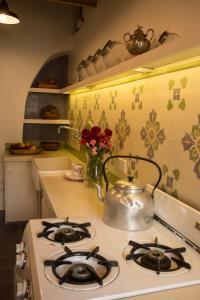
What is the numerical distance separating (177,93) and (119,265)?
75cm

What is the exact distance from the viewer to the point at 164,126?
1.29m

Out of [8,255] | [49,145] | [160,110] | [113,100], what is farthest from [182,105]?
[49,145]

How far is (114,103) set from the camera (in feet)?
6.15

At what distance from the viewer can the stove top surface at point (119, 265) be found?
29.0 inches

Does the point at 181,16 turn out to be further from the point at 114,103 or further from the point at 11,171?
the point at 11,171

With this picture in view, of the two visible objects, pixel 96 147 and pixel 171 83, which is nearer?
pixel 171 83


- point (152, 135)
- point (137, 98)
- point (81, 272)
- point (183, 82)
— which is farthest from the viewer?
point (137, 98)

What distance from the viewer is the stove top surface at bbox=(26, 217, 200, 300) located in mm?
738

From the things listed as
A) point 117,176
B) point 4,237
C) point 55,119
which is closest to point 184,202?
point 117,176

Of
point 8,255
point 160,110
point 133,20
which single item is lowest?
point 8,255

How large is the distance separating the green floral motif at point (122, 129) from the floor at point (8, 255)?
106cm

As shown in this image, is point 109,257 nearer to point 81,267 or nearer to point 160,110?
point 81,267

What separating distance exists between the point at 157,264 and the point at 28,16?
9.88 feet

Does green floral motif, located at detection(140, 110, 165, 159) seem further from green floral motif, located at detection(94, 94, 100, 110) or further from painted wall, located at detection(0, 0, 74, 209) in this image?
painted wall, located at detection(0, 0, 74, 209)
